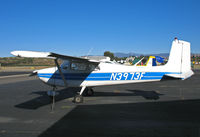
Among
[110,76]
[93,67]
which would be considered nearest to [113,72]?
[110,76]

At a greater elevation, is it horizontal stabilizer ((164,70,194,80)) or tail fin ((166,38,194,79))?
tail fin ((166,38,194,79))

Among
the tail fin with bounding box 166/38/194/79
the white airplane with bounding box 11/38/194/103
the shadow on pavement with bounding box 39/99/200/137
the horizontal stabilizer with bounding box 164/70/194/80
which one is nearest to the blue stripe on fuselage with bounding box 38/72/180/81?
the white airplane with bounding box 11/38/194/103

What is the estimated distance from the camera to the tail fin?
27.1ft

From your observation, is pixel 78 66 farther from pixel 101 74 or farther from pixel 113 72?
pixel 113 72

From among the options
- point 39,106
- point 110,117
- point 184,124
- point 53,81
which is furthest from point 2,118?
point 184,124

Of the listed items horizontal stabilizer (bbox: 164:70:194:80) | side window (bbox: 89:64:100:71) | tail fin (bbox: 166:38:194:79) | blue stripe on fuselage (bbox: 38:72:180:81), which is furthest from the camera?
side window (bbox: 89:64:100:71)

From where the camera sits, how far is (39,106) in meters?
8.14

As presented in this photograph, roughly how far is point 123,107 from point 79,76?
8.96 feet

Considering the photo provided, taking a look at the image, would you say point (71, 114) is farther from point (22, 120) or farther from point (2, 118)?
point (2, 118)

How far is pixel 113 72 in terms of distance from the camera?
893 centimetres

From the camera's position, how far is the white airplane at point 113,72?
835 centimetres

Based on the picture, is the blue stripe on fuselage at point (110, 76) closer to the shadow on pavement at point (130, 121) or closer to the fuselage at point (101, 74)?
the fuselage at point (101, 74)

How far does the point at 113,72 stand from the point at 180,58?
10.5 ft

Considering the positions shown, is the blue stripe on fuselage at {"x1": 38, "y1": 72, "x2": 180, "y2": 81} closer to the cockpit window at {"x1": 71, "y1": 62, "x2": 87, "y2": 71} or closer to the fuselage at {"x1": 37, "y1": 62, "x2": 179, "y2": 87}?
the fuselage at {"x1": 37, "y1": 62, "x2": 179, "y2": 87}
